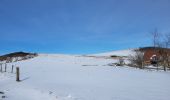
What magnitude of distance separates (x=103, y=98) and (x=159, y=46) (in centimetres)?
3882

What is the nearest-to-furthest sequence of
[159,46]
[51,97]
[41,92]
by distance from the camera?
[51,97] → [41,92] → [159,46]

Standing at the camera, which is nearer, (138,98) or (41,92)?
(138,98)

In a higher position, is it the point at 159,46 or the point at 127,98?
the point at 159,46

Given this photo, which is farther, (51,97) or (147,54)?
(147,54)

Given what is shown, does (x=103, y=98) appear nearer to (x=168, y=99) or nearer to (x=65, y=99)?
(x=65, y=99)

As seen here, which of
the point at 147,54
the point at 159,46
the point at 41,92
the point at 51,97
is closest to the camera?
the point at 51,97

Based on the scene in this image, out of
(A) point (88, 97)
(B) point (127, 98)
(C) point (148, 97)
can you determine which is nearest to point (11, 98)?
(A) point (88, 97)

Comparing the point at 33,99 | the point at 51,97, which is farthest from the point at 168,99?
the point at 33,99

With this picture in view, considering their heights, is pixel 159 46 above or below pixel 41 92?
above

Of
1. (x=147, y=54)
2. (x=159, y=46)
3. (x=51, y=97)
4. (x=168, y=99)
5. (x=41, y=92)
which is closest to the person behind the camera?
(x=168, y=99)

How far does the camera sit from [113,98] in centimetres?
945

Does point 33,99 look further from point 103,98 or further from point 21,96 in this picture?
point 103,98

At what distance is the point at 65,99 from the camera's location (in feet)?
30.6

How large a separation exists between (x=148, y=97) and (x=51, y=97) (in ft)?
14.0
